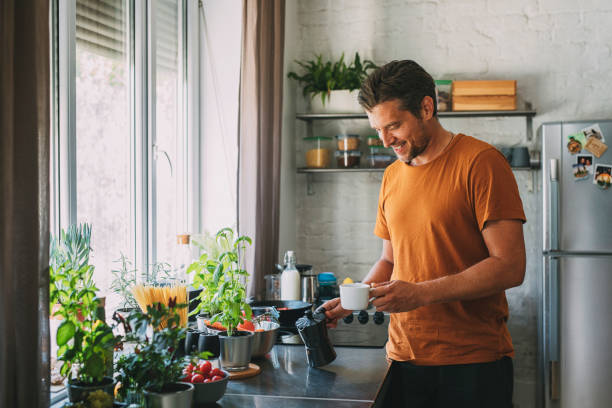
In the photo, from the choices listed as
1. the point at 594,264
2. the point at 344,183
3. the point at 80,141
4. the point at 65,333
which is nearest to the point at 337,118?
the point at 344,183

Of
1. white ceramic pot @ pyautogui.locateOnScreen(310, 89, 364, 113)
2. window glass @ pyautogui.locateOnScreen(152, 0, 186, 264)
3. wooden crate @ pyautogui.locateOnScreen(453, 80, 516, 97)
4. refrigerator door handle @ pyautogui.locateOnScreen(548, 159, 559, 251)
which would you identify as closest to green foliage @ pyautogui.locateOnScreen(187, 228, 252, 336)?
window glass @ pyautogui.locateOnScreen(152, 0, 186, 264)

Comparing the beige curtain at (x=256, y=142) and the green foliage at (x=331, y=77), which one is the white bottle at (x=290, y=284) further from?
the green foliage at (x=331, y=77)

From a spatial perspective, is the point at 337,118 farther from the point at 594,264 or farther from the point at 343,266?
the point at 594,264

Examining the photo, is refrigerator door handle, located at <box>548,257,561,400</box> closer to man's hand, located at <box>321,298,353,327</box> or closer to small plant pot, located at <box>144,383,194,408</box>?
man's hand, located at <box>321,298,353,327</box>

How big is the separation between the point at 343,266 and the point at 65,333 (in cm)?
261

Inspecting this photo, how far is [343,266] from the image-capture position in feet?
12.4

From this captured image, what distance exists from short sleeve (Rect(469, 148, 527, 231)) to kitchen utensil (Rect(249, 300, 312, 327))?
0.88 m

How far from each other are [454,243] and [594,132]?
1771 millimetres

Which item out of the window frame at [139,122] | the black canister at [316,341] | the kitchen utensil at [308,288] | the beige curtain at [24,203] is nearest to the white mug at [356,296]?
the black canister at [316,341]

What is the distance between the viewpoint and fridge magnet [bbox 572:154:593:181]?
3.14 metres

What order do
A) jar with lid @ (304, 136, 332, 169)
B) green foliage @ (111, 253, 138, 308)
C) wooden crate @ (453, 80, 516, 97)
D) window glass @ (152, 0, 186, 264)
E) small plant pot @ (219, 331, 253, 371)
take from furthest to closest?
jar with lid @ (304, 136, 332, 169), wooden crate @ (453, 80, 516, 97), window glass @ (152, 0, 186, 264), green foliage @ (111, 253, 138, 308), small plant pot @ (219, 331, 253, 371)

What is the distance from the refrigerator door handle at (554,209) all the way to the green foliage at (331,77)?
1144 mm

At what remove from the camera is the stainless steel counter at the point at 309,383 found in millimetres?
1559

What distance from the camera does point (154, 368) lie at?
1336mm
